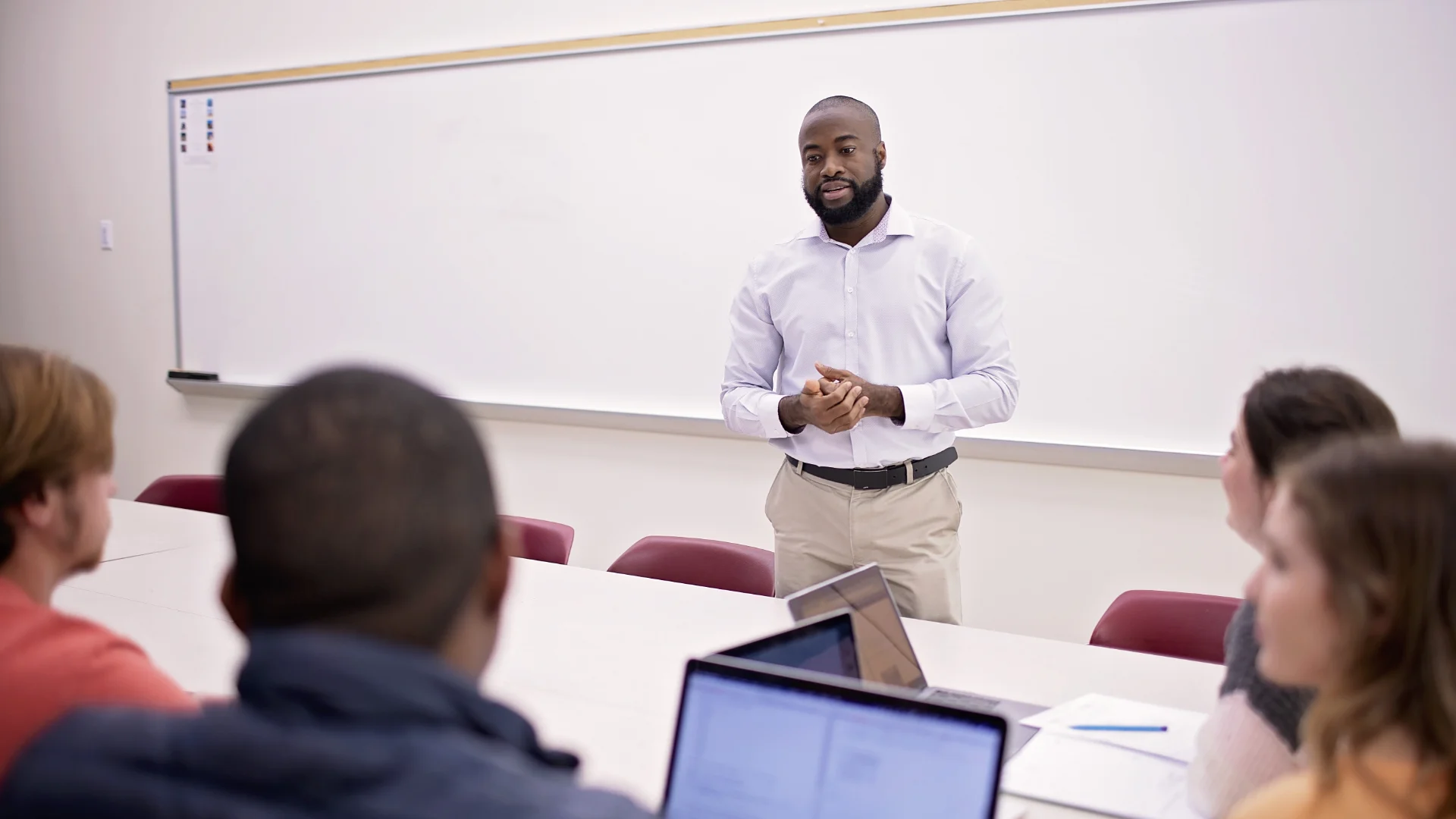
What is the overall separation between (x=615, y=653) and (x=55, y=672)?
988 millimetres

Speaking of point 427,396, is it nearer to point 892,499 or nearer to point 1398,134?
point 892,499

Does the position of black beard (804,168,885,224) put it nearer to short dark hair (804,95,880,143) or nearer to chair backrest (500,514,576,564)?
short dark hair (804,95,880,143)

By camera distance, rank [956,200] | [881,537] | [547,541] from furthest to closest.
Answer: [956,200] → [547,541] → [881,537]

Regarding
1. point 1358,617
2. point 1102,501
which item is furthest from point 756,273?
point 1358,617

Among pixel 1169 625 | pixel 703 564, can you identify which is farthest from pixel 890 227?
pixel 1169 625

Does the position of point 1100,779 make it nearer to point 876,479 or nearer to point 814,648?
point 814,648

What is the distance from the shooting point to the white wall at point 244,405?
10.9 ft

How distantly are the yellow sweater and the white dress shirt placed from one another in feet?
5.18

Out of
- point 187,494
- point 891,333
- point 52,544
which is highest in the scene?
point 891,333

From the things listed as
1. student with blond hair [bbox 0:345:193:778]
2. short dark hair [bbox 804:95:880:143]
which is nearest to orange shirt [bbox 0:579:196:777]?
student with blond hair [bbox 0:345:193:778]

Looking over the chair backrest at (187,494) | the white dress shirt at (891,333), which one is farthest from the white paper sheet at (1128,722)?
the chair backrest at (187,494)

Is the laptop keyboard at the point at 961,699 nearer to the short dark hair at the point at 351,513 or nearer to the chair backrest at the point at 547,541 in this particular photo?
the short dark hair at the point at 351,513

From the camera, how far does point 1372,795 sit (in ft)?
2.94

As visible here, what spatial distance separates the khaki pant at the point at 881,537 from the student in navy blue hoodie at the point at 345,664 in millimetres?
1875
